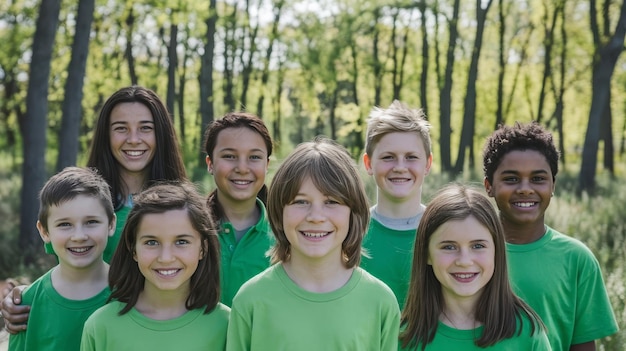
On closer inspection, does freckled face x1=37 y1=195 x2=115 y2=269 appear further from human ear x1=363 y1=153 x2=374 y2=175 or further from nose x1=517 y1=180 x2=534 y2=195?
nose x1=517 y1=180 x2=534 y2=195

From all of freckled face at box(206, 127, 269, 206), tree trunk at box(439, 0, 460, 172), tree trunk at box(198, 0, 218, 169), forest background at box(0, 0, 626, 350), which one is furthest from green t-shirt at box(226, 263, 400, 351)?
tree trunk at box(439, 0, 460, 172)

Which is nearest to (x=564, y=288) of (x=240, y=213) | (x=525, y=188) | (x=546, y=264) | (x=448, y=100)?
(x=546, y=264)

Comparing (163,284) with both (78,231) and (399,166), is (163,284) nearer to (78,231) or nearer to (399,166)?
(78,231)

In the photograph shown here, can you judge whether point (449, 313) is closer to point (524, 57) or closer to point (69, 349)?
point (69, 349)

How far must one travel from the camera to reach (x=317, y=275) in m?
3.20

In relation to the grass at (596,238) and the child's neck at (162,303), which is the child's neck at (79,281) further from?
the grass at (596,238)

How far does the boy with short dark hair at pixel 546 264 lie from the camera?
3797 millimetres

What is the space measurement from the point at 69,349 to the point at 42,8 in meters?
9.68

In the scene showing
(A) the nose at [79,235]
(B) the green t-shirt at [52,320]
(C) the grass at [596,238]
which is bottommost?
(C) the grass at [596,238]

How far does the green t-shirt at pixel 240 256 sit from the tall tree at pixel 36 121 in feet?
29.2

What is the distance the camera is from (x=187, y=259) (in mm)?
3342

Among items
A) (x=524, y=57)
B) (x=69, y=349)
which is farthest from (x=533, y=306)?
(x=524, y=57)

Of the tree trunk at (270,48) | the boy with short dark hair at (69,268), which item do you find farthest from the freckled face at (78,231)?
the tree trunk at (270,48)

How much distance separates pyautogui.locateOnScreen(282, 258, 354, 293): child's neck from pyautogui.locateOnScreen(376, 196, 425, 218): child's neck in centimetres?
100
